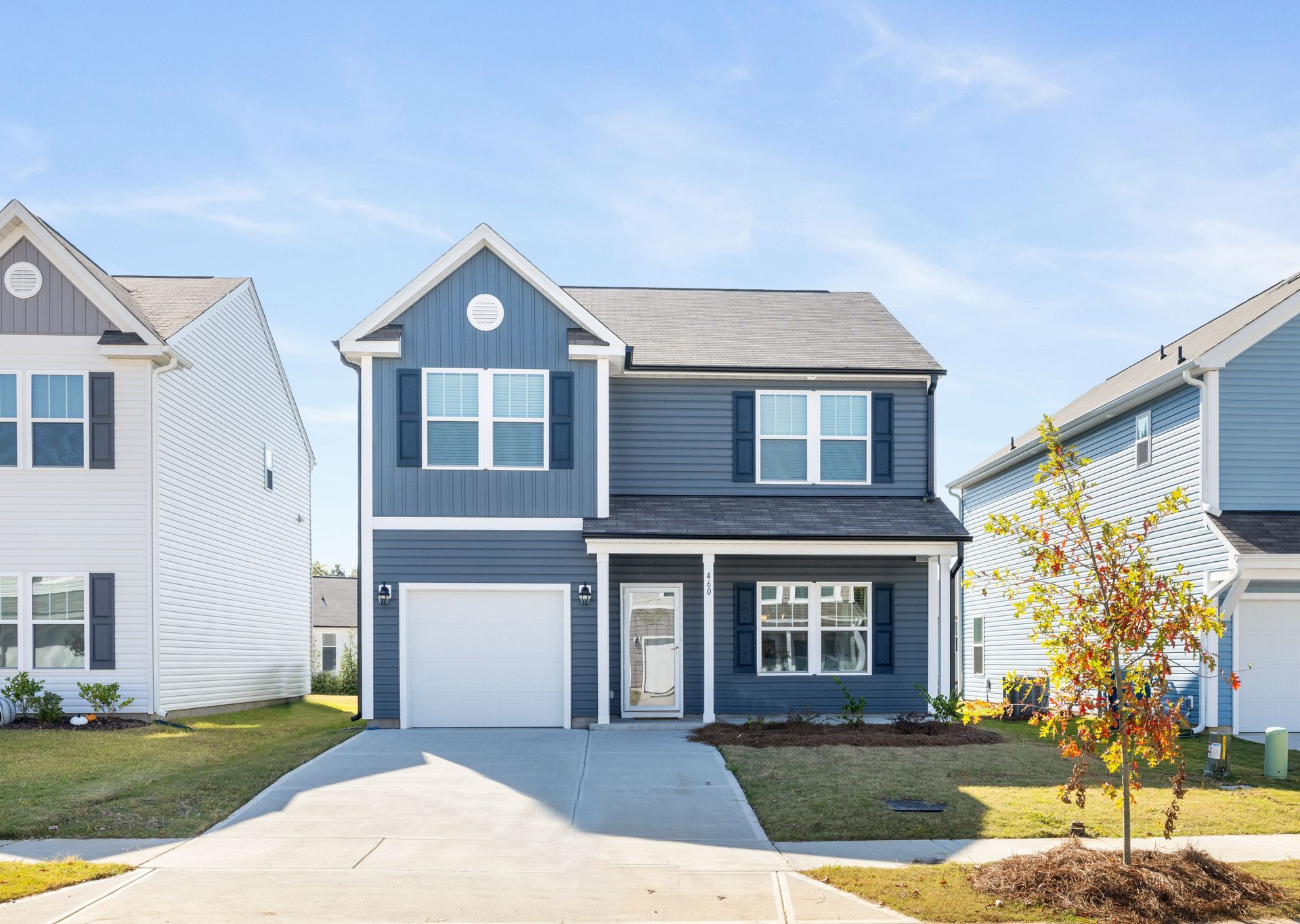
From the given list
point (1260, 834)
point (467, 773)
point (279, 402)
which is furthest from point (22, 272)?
point (1260, 834)

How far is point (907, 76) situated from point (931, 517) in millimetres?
6408

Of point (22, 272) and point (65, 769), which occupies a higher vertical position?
point (22, 272)

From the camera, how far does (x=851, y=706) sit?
620 inches

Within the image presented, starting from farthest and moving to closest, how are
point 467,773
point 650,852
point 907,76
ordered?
point 907,76
point 467,773
point 650,852

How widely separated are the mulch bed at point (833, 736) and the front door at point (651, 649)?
118 cm

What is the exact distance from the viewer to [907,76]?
580 inches

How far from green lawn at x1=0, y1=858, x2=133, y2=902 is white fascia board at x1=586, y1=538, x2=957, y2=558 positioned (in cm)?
870

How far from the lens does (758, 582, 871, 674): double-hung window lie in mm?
17234

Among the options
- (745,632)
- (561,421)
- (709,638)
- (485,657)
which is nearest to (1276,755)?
(709,638)

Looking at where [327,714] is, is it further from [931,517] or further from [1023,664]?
[1023,664]

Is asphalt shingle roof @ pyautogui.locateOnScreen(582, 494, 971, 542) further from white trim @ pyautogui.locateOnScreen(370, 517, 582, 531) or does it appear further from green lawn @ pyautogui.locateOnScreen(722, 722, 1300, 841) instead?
green lawn @ pyautogui.locateOnScreen(722, 722, 1300, 841)

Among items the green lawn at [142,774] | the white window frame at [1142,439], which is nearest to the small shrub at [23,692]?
the green lawn at [142,774]

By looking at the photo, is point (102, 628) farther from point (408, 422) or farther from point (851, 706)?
point (851, 706)

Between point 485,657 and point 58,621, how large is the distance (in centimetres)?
647
